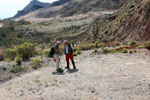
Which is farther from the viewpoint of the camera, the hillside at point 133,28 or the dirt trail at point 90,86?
the hillside at point 133,28

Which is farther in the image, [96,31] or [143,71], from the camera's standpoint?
[96,31]

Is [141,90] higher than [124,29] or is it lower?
lower

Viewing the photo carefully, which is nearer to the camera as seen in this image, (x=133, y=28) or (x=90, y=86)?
(x=90, y=86)

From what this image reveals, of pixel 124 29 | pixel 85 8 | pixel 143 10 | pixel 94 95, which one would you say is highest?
pixel 85 8

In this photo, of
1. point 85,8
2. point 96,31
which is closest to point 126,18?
point 96,31

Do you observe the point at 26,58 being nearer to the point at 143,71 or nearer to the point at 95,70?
the point at 95,70

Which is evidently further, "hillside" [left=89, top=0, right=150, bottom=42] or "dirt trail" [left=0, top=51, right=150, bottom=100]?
"hillside" [left=89, top=0, right=150, bottom=42]

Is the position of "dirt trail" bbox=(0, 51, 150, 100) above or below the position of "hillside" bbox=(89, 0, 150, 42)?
below

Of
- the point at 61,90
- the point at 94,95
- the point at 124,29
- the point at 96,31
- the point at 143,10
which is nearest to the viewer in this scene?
the point at 94,95

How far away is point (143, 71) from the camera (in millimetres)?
9023

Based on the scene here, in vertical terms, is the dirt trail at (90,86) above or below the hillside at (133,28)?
below

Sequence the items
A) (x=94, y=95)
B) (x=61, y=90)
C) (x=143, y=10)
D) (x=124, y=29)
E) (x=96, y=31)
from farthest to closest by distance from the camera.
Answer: (x=96, y=31) → (x=124, y=29) → (x=143, y=10) → (x=61, y=90) → (x=94, y=95)

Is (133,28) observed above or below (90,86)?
above

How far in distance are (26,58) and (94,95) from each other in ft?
36.2
